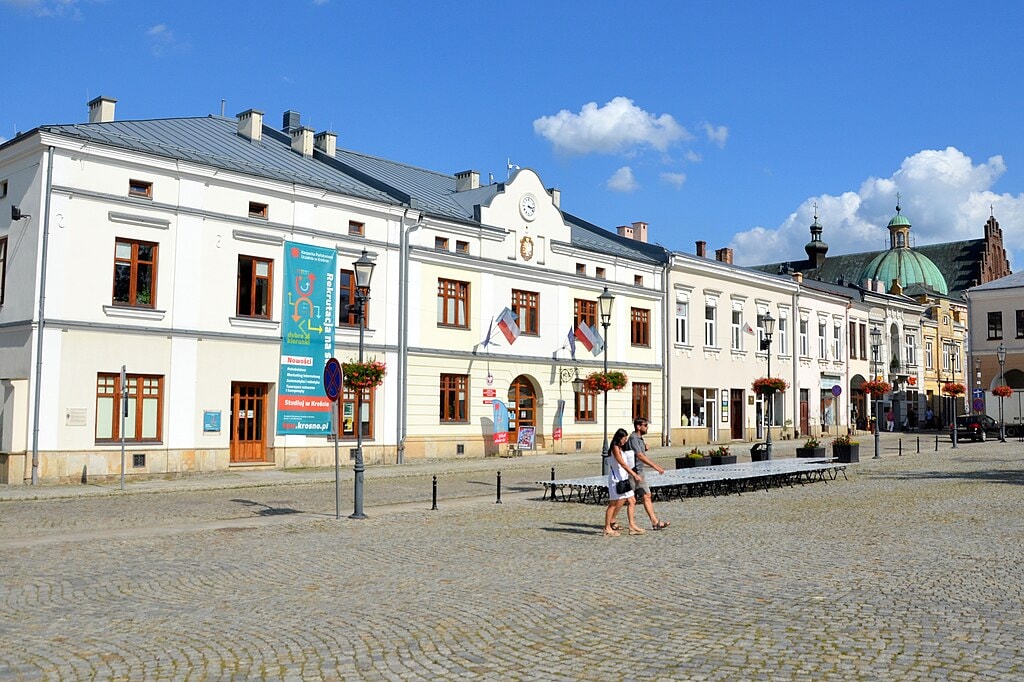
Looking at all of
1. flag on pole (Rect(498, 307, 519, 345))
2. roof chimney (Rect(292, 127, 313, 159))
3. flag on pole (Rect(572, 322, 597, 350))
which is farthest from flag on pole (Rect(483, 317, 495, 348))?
roof chimney (Rect(292, 127, 313, 159))

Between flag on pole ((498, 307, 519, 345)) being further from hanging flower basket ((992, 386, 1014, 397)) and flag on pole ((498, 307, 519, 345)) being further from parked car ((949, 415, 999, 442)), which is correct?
hanging flower basket ((992, 386, 1014, 397))

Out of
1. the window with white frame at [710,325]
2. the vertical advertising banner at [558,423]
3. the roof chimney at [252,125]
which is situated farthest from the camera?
the window with white frame at [710,325]

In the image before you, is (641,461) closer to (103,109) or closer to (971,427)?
(103,109)

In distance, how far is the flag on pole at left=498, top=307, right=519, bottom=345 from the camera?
3556 centimetres

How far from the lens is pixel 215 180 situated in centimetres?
2784

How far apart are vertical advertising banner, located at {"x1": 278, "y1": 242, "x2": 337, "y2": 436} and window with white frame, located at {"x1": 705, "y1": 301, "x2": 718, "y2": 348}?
70.9 ft

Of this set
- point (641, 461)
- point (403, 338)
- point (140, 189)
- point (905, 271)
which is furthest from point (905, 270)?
point (641, 461)

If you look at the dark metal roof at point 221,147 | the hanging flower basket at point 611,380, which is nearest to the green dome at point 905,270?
the hanging flower basket at point 611,380

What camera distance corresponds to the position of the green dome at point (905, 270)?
7962 cm

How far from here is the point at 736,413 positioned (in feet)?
156

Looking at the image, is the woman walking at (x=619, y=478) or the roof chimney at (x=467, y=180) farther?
the roof chimney at (x=467, y=180)

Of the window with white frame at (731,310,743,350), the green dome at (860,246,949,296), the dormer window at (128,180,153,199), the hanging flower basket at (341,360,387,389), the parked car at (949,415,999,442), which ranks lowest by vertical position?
the parked car at (949,415,999,442)

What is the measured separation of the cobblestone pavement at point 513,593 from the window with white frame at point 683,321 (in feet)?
84.2

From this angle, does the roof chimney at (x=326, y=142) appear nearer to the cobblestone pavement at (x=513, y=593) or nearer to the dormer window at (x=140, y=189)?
the dormer window at (x=140, y=189)
